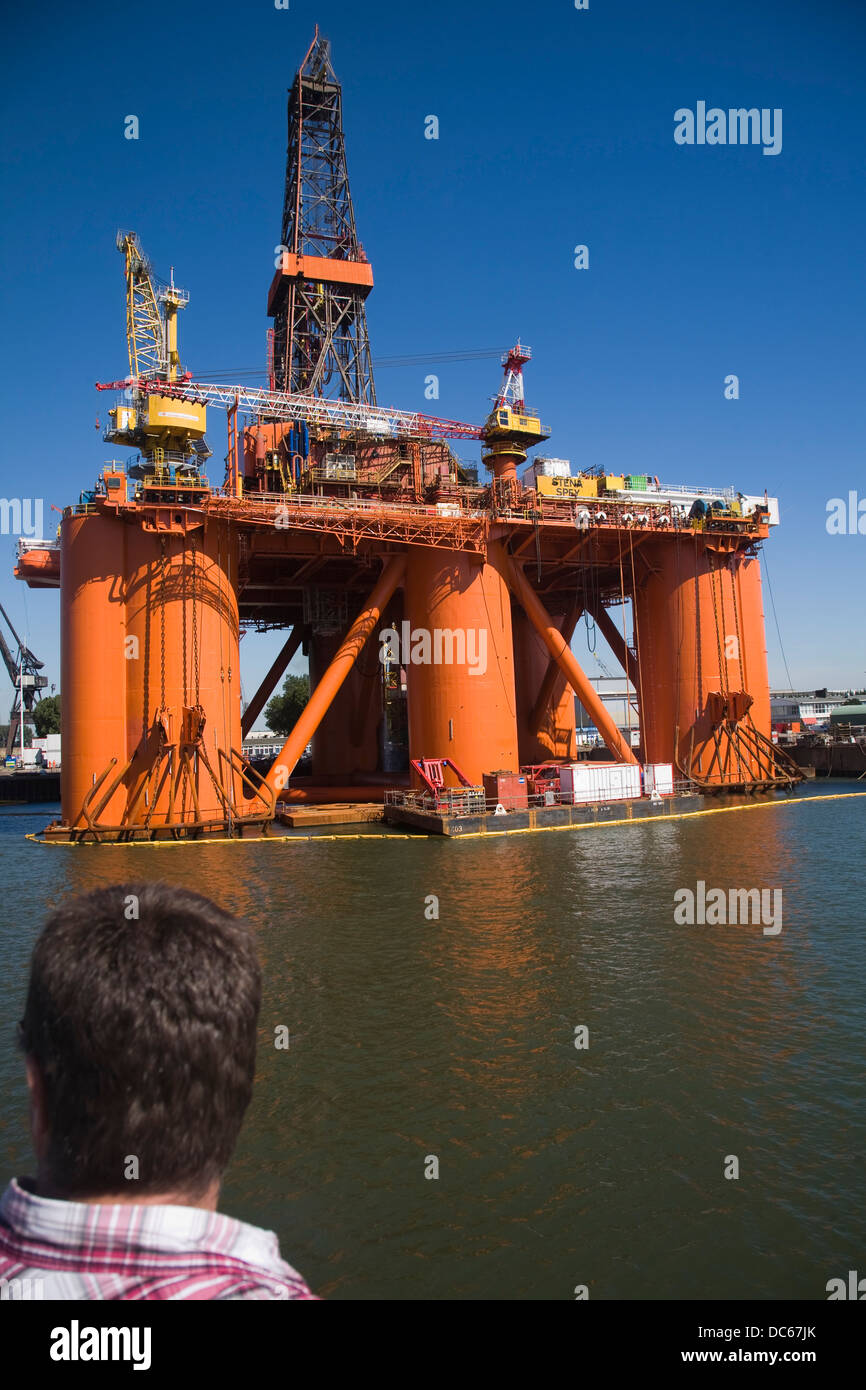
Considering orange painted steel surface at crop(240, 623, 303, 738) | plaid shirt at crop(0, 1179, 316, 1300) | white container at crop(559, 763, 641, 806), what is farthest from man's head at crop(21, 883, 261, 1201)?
orange painted steel surface at crop(240, 623, 303, 738)

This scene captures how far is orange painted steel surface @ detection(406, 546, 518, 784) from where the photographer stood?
136 feet

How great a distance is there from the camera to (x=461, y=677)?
4144cm

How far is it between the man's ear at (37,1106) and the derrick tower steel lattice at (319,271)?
60.3 meters

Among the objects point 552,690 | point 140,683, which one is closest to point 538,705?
point 552,690

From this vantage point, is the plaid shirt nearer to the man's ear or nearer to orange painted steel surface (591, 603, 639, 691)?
the man's ear

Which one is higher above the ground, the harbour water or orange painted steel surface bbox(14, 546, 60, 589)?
orange painted steel surface bbox(14, 546, 60, 589)

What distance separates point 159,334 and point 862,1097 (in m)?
49.7

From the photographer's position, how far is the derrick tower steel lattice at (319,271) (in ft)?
191

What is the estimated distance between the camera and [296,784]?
56.2m

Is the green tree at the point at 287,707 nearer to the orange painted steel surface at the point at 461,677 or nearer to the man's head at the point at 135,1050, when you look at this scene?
the orange painted steel surface at the point at 461,677

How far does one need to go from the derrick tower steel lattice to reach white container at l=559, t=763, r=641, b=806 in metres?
34.5

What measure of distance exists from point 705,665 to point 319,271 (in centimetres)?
3911

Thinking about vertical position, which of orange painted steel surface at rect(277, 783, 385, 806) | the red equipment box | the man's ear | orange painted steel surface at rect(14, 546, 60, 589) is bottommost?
orange painted steel surface at rect(277, 783, 385, 806)
